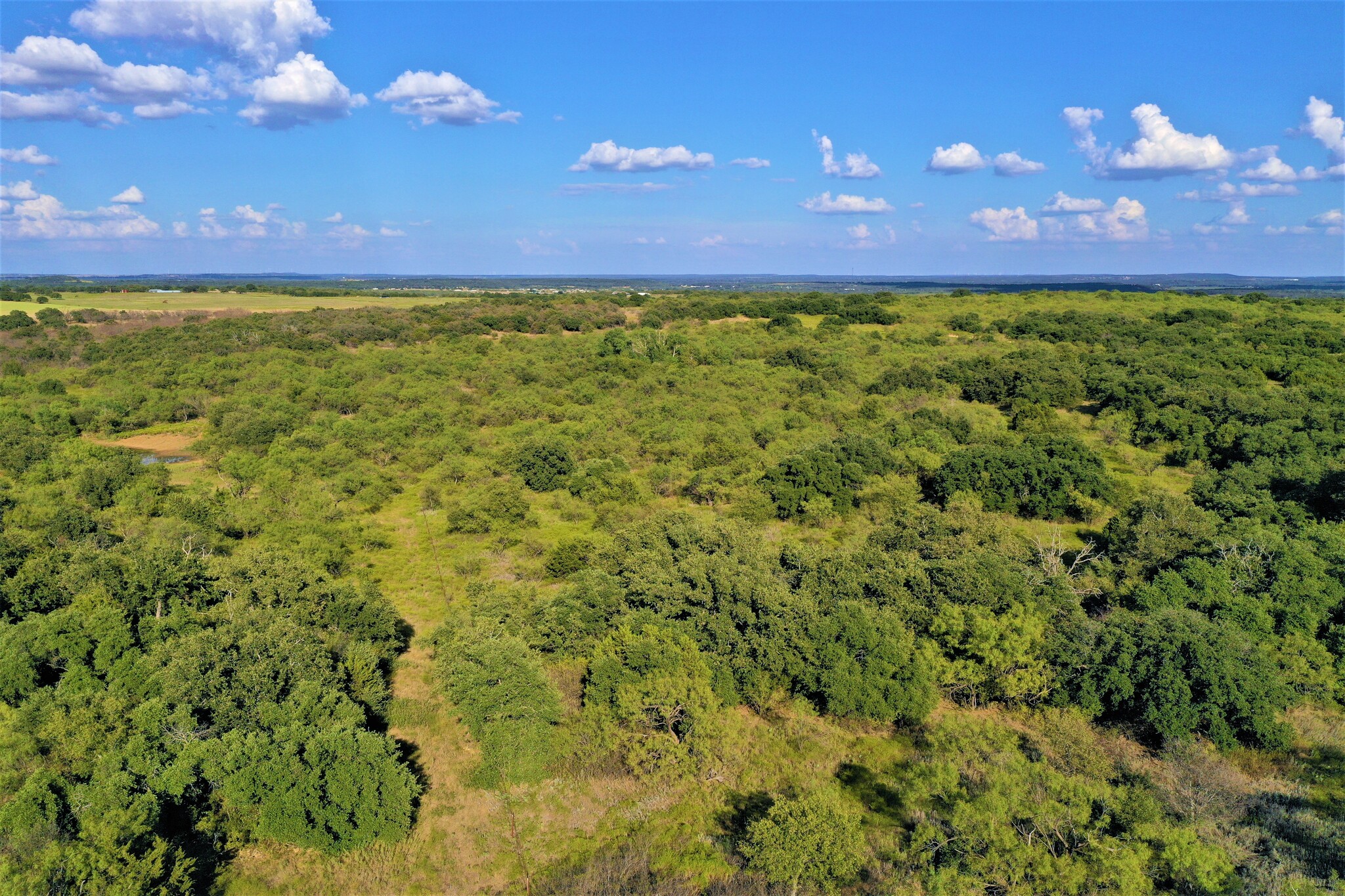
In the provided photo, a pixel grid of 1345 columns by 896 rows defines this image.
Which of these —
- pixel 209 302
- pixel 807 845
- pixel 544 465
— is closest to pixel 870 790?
pixel 807 845

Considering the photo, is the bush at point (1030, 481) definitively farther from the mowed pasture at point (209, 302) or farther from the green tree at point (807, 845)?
the mowed pasture at point (209, 302)

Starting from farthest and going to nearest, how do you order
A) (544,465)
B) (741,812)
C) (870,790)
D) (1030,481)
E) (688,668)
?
(544,465)
(1030,481)
(688,668)
(870,790)
(741,812)

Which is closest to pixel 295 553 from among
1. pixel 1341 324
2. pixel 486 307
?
pixel 486 307

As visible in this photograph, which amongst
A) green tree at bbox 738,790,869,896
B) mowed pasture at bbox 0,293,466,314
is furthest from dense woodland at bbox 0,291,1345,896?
mowed pasture at bbox 0,293,466,314

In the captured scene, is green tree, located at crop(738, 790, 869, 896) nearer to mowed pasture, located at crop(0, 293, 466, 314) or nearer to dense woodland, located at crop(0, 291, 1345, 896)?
dense woodland, located at crop(0, 291, 1345, 896)

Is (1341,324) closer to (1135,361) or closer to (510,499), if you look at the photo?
(1135,361)

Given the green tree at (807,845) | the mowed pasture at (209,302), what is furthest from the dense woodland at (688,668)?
the mowed pasture at (209,302)

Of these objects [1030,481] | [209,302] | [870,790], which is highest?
[209,302]

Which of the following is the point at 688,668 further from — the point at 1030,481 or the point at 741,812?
the point at 1030,481

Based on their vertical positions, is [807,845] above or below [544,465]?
below

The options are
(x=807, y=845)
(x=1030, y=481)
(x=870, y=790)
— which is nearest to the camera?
(x=807, y=845)
